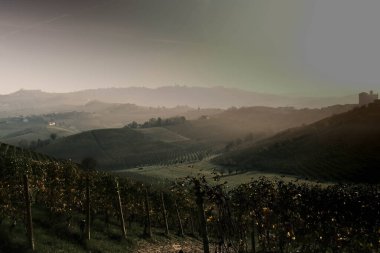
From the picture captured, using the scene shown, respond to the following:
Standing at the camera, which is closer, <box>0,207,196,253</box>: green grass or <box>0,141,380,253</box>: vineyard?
<box>0,207,196,253</box>: green grass

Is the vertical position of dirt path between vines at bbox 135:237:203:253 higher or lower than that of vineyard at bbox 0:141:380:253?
lower

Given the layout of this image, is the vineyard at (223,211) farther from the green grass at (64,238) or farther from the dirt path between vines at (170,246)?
the dirt path between vines at (170,246)

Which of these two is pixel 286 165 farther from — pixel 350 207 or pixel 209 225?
pixel 350 207

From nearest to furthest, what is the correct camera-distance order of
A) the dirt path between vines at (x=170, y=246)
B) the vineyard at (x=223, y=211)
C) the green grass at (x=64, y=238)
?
the green grass at (x=64, y=238)
the vineyard at (x=223, y=211)
the dirt path between vines at (x=170, y=246)

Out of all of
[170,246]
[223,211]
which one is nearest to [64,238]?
[223,211]

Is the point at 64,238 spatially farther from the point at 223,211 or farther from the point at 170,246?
the point at 170,246

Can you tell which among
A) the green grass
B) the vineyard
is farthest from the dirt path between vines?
the vineyard

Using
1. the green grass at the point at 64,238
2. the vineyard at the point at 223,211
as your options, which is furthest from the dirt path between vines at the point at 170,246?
the vineyard at the point at 223,211

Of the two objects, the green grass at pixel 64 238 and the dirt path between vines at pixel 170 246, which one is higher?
→ the green grass at pixel 64 238

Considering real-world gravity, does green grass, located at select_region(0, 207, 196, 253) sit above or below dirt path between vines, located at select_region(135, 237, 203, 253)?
above

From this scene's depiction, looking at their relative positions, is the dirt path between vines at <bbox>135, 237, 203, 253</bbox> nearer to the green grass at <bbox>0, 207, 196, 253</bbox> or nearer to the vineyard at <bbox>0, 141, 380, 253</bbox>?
the green grass at <bbox>0, 207, 196, 253</bbox>

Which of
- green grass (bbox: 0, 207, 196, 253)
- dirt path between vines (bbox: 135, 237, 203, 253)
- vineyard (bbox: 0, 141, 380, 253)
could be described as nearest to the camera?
green grass (bbox: 0, 207, 196, 253)

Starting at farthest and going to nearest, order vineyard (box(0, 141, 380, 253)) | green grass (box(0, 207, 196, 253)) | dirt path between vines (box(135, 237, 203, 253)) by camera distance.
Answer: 1. dirt path between vines (box(135, 237, 203, 253))
2. vineyard (box(0, 141, 380, 253))
3. green grass (box(0, 207, 196, 253))

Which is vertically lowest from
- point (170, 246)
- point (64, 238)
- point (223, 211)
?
point (170, 246)
